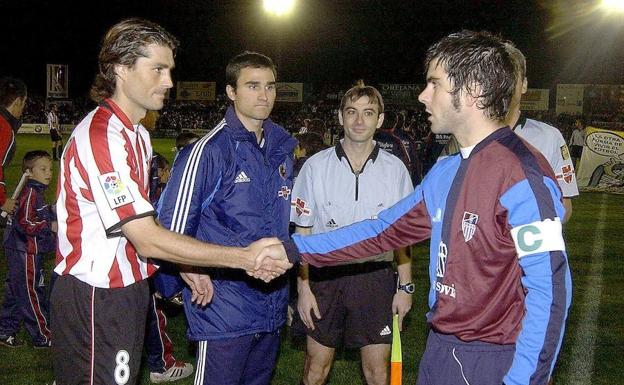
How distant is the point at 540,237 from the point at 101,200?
1.84 m

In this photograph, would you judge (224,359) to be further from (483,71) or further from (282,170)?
(483,71)

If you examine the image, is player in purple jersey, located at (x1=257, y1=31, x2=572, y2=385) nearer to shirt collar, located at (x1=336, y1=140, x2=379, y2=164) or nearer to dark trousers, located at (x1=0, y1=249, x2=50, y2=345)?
shirt collar, located at (x1=336, y1=140, x2=379, y2=164)

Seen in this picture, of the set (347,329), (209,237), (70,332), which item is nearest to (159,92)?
(209,237)

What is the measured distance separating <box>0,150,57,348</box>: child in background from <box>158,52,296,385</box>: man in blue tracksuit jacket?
2.71 meters

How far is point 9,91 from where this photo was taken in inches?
241

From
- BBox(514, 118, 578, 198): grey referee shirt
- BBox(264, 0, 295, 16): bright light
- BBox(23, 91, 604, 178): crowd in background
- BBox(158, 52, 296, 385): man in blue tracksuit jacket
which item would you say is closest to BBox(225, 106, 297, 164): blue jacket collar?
BBox(158, 52, 296, 385): man in blue tracksuit jacket

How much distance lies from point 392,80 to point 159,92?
60.6 metres

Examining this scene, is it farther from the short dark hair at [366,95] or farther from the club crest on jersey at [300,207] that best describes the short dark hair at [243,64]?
the club crest on jersey at [300,207]

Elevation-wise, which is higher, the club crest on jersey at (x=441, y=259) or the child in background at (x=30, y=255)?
the club crest on jersey at (x=441, y=259)

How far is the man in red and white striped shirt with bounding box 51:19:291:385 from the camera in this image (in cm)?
285

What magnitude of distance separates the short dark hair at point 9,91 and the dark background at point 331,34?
44.1 m

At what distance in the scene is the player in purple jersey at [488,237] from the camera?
218cm

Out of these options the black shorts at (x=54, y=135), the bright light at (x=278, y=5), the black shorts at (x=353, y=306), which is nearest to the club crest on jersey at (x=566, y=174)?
the black shorts at (x=353, y=306)

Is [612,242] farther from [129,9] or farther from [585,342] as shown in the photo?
[129,9]
